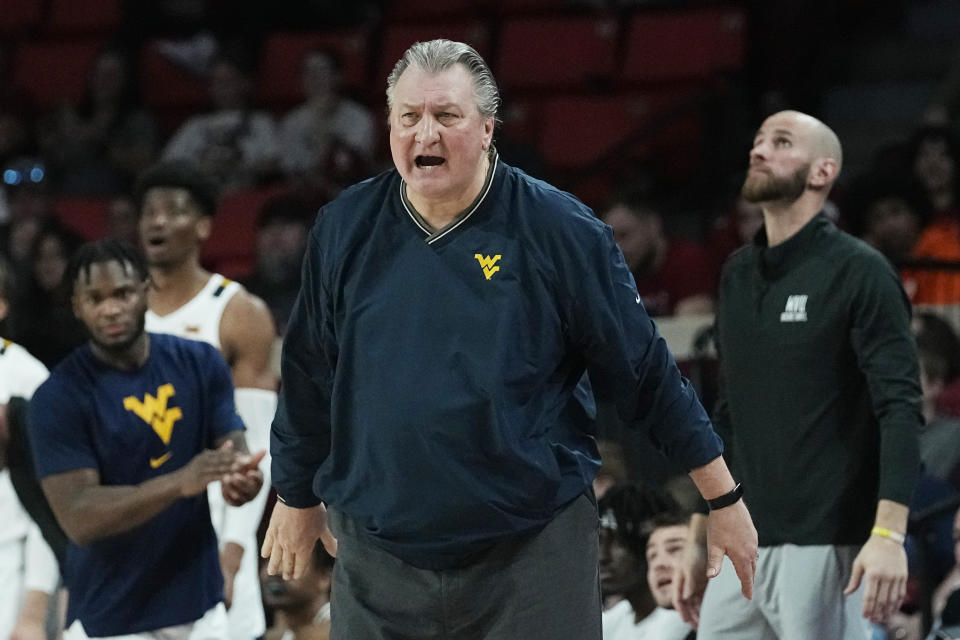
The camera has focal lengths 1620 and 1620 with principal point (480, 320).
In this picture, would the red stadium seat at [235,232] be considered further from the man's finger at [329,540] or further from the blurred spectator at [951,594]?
the man's finger at [329,540]

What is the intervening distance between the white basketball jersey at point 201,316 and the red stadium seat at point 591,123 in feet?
15.5

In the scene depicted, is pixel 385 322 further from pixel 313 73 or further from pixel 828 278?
pixel 313 73

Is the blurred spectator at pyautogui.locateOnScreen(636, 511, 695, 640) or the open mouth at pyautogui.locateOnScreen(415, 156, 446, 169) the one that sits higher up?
the open mouth at pyautogui.locateOnScreen(415, 156, 446, 169)

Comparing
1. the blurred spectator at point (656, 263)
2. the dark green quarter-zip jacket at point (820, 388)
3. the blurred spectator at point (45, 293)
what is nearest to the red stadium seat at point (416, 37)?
the blurred spectator at point (45, 293)

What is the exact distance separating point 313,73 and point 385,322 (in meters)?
7.76

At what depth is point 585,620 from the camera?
359 cm

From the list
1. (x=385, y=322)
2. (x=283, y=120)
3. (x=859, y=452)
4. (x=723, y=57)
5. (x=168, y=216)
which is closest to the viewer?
(x=385, y=322)

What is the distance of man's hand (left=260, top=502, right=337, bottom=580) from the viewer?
3.80m

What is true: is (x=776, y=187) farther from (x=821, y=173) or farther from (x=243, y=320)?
(x=243, y=320)

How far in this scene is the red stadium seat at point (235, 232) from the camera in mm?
10828

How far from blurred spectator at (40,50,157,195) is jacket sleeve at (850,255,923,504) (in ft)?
25.7

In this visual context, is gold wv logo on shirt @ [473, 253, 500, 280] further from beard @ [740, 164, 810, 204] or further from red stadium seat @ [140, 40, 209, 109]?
red stadium seat @ [140, 40, 209, 109]

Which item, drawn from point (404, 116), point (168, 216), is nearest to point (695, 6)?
point (168, 216)

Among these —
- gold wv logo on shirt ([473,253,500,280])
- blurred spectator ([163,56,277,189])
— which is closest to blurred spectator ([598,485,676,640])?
gold wv logo on shirt ([473,253,500,280])
